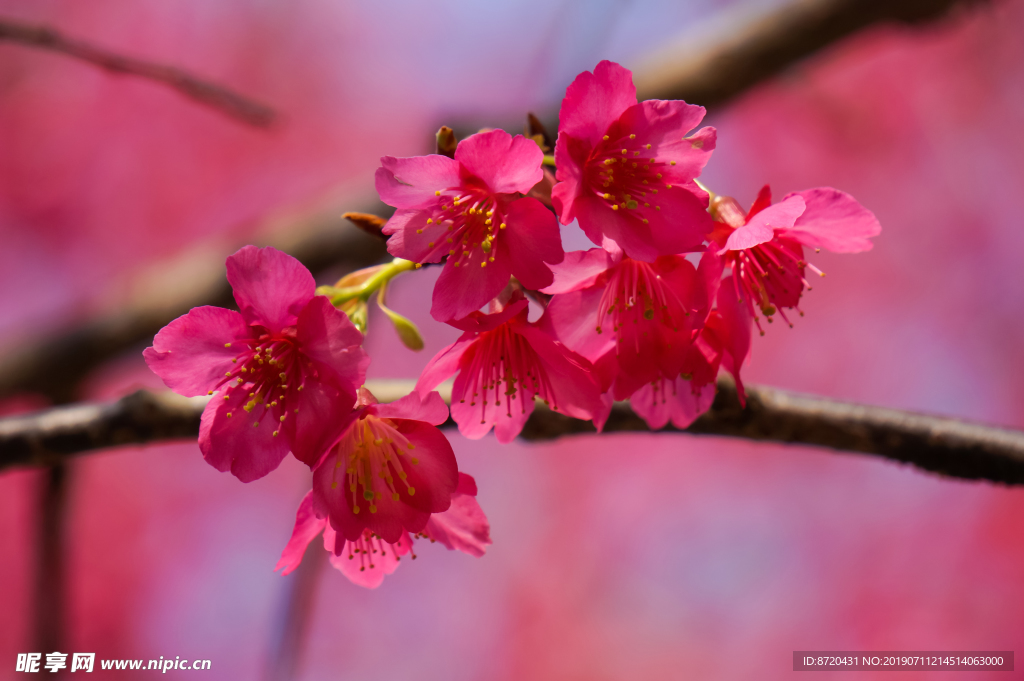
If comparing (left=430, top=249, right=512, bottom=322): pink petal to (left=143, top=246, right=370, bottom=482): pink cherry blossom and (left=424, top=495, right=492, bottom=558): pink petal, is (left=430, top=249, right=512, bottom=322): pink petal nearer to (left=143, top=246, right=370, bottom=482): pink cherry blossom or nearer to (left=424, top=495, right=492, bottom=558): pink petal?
(left=143, top=246, right=370, bottom=482): pink cherry blossom

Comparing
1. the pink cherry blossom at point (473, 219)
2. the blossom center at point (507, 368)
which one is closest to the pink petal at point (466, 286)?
the pink cherry blossom at point (473, 219)

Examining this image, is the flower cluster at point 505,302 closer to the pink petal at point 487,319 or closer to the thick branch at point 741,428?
the pink petal at point 487,319

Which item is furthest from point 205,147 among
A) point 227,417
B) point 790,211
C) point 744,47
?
point 790,211

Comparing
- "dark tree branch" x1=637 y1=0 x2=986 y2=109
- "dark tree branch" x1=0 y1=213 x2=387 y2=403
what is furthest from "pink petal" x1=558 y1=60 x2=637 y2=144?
"dark tree branch" x1=637 y1=0 x2=986 y2=109

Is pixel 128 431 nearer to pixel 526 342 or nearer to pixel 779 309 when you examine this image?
pixel 526 342

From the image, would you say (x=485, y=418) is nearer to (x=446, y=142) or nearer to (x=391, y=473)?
(x=391, y=473)

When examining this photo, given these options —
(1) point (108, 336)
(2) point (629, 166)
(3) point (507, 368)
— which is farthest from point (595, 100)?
(1) point (108, 336)

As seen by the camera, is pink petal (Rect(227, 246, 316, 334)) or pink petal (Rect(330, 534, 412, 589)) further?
pink petal (Rect(330, 534, 412, 589))
